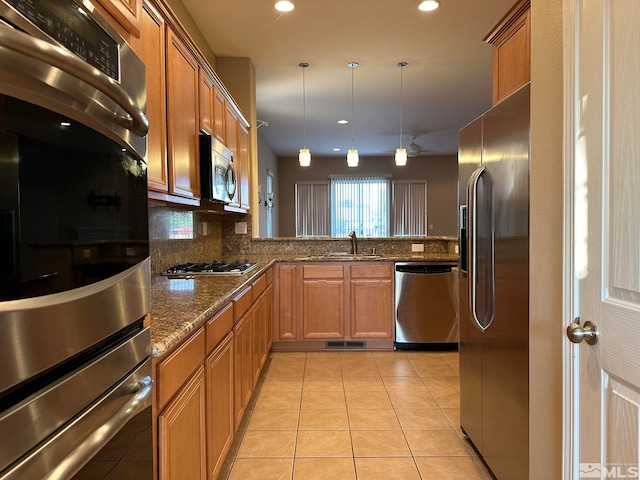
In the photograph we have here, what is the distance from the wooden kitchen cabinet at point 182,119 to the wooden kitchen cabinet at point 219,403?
863 millimetres

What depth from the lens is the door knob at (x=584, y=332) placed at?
108 cm

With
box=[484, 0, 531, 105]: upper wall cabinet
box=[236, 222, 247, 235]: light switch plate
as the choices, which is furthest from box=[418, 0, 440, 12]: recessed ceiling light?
box=[236, 222, 247, 235]: light switch plate

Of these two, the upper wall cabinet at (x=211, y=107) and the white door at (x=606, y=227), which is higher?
the upper wall cabinet at (x=211, y=107)

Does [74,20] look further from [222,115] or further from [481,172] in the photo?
[222,115]

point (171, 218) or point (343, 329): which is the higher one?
point (171, 218)

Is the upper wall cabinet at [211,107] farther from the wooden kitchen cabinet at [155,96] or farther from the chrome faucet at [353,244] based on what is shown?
the chrome faucet at [353,244]

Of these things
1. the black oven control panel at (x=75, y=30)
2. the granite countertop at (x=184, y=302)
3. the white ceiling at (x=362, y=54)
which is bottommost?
the granite countertop at (x=184, y=302)

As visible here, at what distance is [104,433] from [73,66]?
2.21 ft

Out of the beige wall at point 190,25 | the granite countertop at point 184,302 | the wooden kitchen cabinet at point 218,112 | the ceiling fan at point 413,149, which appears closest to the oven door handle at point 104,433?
the granite countertop at point 184,302

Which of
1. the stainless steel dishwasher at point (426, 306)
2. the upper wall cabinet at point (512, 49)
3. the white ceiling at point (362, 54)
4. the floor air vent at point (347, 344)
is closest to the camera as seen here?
the upper wall cabinet at point (512, 49)

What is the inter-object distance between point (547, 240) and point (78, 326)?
53.1 inches

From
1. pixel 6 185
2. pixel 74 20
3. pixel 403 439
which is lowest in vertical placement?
pixel 403 439

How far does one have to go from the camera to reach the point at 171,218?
9.34 ft

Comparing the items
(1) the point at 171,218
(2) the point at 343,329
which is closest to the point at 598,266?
(1) the point at 171,218
